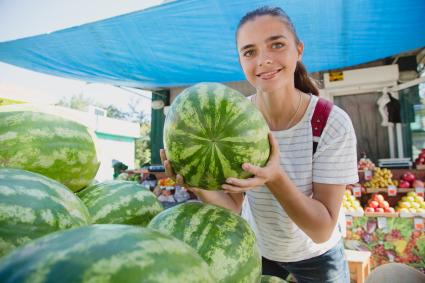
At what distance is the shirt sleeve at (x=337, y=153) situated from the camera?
1.58 m

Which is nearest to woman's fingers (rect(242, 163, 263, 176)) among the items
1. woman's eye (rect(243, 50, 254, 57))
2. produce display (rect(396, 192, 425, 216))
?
woman's eye (rect(243, 50, 254, 57))

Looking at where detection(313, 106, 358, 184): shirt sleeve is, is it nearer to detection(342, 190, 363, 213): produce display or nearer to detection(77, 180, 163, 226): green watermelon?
detection(77, 180, 163, 226): green watermelon

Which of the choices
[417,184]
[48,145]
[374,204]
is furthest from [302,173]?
[417,184]

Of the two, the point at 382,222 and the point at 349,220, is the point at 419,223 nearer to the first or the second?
the point at 382,222

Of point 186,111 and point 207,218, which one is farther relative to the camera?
point 186,111

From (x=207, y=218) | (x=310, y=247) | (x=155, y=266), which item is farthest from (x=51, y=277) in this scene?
(x=310, y=247)

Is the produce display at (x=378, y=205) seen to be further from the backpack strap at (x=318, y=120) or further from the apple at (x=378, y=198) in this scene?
the backpack strap at (x=318, y=120)

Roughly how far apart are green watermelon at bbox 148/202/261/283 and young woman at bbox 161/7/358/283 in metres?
0.34

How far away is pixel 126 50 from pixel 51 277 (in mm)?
5187

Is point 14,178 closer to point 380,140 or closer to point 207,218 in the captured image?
point 207,218

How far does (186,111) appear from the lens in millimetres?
1184

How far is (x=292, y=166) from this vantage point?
5.76ft

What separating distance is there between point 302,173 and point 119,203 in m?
1.07

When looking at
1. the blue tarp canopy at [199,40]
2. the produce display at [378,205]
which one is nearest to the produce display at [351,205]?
the produce display at [378,205]
